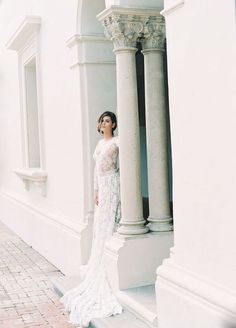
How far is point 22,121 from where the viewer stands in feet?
33.8

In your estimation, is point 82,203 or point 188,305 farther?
point 82,203

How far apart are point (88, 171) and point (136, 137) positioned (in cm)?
142

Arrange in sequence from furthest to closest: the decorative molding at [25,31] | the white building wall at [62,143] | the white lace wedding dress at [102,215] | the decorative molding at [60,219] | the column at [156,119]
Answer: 1. the decorative molding at [25,31]
2. the decorative molding at [60,219]
3. the white building wall at [62,143]
4. the white lace wedding dress at [102,215]
5. the column at [156,119]

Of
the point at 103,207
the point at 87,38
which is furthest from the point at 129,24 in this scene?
the point at 103,207

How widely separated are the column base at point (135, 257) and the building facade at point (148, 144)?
11 mm

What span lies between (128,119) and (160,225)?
1192 millimetres

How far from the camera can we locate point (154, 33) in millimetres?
5316

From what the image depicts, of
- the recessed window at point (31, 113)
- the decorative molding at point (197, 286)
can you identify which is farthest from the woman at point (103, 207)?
the recessed window at point (31, 113)

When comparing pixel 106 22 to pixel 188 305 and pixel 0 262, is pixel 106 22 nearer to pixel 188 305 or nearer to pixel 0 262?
pixel 188 305

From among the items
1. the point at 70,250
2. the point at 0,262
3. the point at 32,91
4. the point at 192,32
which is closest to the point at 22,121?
the point at 32,91

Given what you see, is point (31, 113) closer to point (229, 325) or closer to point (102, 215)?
point (102, 215)

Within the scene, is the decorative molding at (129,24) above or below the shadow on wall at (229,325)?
above

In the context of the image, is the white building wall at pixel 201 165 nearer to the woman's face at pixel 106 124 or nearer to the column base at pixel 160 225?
the column base at pixel 160 225

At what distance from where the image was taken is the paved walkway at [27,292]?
544 cm
